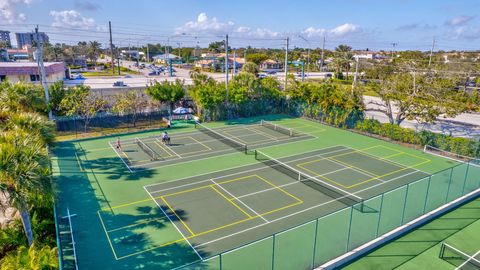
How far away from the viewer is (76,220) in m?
16.4

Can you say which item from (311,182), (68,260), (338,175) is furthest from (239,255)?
(338,175)

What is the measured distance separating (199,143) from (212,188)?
34.1ft

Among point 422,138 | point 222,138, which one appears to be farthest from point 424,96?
point 222,138

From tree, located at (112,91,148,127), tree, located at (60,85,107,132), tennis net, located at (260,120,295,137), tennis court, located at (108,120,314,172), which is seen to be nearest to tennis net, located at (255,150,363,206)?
tennis court, located at (108,120,314,172)

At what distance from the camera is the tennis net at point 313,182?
19.1 m

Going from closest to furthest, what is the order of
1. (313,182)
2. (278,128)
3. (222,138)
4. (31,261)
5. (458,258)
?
(31,261)
(458,258)
(313,182)
(222,138)
(278,128)

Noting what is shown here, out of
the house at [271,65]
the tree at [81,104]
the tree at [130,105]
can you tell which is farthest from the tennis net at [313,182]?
the house at [271,65]

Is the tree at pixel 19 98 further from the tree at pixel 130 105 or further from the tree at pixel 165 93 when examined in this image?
the tree at pixel 165 93

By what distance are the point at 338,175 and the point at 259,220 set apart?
29.0 ft

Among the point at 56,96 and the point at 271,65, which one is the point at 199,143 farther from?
the point at 271,65

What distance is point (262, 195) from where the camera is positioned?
63.7 feet

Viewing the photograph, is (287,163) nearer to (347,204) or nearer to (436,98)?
(347,204)

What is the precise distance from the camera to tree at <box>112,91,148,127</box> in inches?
1392

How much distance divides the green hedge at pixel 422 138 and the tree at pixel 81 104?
28524mm
